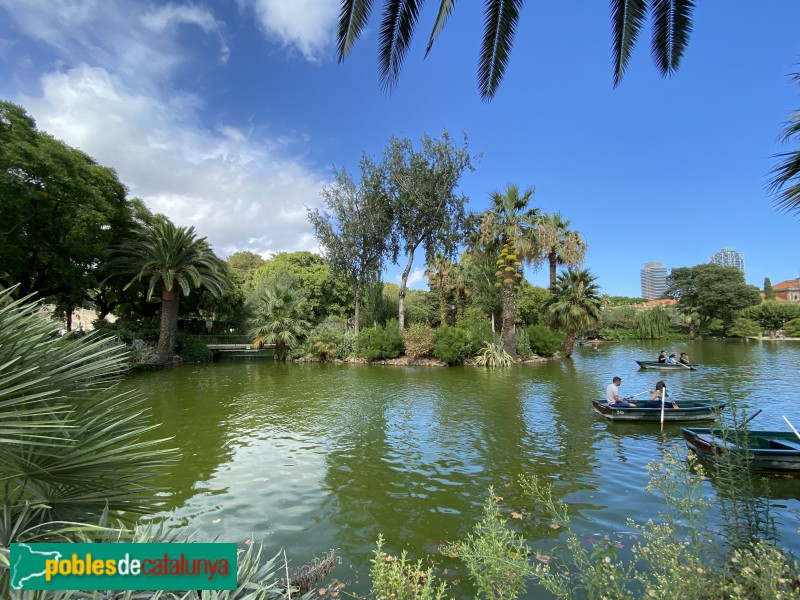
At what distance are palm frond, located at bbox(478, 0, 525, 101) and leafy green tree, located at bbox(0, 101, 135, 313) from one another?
2150cm

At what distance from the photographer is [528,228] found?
26.0 metres

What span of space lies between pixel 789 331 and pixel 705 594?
216 ft

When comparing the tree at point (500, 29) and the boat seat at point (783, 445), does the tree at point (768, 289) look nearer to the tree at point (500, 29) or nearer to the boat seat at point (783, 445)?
the boat seat at point (783, 445)

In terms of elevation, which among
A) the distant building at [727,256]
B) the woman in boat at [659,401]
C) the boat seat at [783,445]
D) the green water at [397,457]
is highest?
the distant building at [727,256]

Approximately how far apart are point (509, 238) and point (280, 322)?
57.6 feet

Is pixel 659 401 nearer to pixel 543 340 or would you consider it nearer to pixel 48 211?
pixel 543 340

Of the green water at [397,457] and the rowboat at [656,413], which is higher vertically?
the rowboat at [656,413]

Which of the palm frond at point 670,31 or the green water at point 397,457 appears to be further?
the green water at point 397,457

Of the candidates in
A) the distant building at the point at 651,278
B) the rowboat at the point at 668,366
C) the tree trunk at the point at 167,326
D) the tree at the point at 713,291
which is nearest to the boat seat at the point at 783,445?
the rowboat at the point at 668,366

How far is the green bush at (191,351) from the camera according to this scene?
2911cm

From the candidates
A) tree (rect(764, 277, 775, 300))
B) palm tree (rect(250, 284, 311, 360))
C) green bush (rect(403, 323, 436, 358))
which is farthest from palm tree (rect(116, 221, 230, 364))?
tree (rect(764, 277, 775, 300))

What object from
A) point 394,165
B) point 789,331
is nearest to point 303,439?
point 394,165

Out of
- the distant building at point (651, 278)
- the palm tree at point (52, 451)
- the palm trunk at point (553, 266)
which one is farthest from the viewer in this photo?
the distant building at point (651, 278)

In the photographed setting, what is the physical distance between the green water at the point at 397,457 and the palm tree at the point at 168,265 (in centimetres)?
965
